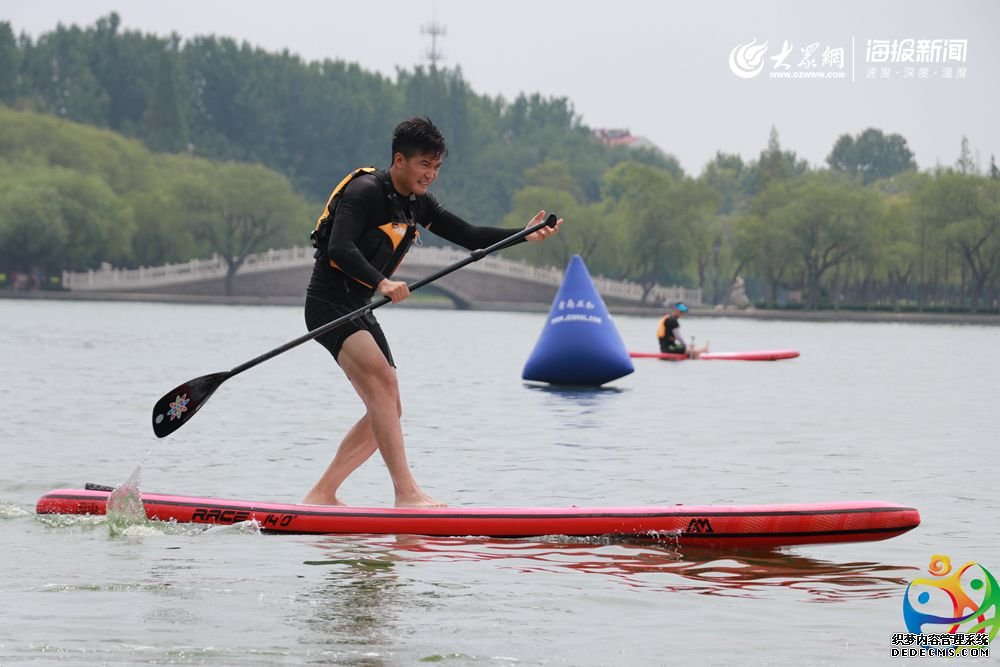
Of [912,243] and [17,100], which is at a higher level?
[17,100]

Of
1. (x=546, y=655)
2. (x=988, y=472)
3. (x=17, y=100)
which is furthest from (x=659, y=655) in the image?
(x=17, y=100)

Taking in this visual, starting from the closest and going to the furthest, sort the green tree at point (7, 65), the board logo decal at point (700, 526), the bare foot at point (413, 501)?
1. the board logo decal at point (700, 526)
2. the bare foot at point (413, 501)
3. the green tree at point (7, 65)

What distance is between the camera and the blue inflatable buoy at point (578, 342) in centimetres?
2359

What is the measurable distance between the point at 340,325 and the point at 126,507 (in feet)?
5.79

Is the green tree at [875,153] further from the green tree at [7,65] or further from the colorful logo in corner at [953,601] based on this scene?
the colorful logo in corner at [953,601]

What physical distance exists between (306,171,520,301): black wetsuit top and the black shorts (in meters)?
0.04

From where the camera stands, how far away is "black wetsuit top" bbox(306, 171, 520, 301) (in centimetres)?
887

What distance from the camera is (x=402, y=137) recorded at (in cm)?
905

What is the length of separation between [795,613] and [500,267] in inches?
3785

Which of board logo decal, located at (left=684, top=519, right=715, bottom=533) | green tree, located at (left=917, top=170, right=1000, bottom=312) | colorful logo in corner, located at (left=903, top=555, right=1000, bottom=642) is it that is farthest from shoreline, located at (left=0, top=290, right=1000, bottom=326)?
board logo decal, located at (left=684, top=519, right=715, bottom=533)

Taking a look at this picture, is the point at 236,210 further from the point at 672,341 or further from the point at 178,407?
the point at 178,407

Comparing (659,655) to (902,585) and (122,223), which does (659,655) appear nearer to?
(902,585)

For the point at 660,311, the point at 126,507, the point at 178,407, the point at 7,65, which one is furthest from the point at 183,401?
the point at 7,65

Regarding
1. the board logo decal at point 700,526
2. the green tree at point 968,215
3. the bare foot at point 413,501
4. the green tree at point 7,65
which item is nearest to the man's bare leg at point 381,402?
the bare foot at point 413,501
